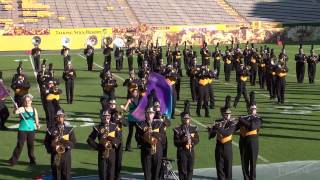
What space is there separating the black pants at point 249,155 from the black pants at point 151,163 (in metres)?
1.56

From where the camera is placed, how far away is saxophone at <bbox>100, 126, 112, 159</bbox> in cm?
915

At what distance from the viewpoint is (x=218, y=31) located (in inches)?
2019

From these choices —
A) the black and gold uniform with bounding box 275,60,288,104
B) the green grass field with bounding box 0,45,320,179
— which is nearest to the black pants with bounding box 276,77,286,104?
the black and gold uniform with bounding box 275,60,288,104

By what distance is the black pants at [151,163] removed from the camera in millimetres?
9383

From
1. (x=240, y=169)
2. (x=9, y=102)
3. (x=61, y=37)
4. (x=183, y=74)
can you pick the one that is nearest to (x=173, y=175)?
(x=240, y=169)

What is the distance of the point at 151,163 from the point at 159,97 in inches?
114

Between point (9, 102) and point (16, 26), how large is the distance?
28.8 meters

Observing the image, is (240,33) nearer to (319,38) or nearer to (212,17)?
(212,17)

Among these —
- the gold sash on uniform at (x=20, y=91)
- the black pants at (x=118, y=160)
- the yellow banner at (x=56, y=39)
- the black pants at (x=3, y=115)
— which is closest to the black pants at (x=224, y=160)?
the black pants at (x=118, y=160)

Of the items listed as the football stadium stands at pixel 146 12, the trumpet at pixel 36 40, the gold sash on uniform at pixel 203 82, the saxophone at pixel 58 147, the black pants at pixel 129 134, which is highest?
the football stadium stands at pixel 146 12

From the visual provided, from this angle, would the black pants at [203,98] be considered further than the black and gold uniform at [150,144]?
Yes

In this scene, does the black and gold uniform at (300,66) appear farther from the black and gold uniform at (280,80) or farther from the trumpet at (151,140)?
the trumpet at (151,140)

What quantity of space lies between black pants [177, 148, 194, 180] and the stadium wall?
3583cm

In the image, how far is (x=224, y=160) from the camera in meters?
9.64
